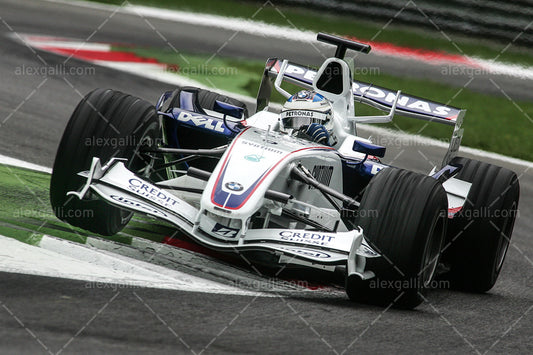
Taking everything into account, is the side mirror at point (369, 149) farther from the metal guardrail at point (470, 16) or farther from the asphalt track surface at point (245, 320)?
the metal guardrail at point (470, 16)

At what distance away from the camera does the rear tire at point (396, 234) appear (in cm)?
606

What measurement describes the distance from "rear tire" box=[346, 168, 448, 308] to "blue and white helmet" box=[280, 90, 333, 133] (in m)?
1.54

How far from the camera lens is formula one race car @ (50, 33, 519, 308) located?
6.07m

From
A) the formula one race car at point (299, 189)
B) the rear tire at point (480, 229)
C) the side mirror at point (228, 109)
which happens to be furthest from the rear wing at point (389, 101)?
the side mirror at point (228, 109)

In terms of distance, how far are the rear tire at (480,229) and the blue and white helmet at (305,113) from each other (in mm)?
1335

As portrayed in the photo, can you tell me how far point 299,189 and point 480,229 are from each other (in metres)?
1.85

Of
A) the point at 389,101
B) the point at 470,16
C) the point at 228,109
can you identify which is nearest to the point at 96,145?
the point at 228,109

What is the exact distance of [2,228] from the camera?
639 centimetres

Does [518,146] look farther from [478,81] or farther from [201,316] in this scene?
[201,316]

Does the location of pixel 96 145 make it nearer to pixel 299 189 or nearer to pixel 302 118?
pixel 299 189

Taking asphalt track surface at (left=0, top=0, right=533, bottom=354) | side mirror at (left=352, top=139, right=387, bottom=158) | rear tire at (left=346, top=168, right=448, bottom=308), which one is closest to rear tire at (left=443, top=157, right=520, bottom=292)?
asphalt track surface at (left=0, top=0, right=533, bottom=354)

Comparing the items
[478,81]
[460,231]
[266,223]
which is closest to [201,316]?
[266,223]

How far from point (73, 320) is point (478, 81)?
40.5 ft

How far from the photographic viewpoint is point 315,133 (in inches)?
299
